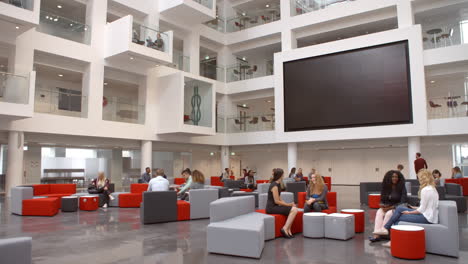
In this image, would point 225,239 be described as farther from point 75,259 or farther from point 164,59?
point 164,59

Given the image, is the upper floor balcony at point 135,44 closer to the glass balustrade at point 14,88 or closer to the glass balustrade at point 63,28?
the glass balustrade at point 63,28

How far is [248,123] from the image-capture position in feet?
77.0

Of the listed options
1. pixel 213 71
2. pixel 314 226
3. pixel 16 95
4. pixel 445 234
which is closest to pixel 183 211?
pixel 314 226

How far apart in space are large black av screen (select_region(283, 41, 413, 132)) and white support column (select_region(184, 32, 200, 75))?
5464mm

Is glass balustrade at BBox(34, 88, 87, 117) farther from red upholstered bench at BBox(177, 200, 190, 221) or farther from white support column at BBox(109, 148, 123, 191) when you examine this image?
red upholstered bench at BBox(177, 200, 190, 221)

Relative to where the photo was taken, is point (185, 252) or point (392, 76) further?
point (392, 76)

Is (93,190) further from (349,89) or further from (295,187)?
(349,89)

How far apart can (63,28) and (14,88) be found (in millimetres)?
4615

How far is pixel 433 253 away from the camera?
18.2ft

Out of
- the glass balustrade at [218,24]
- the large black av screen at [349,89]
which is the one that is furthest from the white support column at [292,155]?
the glass balustrade at [218,24]

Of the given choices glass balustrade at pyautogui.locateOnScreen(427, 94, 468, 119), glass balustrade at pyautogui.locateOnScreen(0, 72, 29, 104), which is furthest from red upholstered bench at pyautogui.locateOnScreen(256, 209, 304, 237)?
glass balustrade at pyautogui.locateOnScreen(427, 94, 468, 119)

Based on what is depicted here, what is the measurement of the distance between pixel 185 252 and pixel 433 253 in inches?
156

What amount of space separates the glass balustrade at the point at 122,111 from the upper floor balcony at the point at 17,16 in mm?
5035

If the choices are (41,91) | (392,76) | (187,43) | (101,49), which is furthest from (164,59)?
(392,76)
